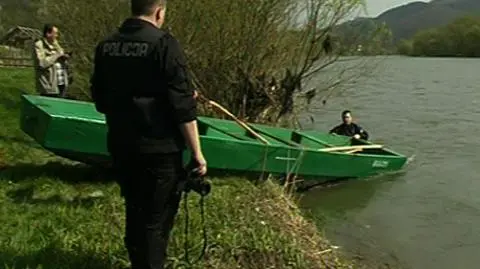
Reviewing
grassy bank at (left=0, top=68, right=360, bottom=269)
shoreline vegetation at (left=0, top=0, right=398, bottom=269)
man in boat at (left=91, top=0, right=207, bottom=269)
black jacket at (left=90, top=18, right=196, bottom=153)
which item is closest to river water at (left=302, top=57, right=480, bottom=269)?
shoreline vegetation at (left=0, top=0, right=398, bottom=269)

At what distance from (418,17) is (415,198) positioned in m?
124

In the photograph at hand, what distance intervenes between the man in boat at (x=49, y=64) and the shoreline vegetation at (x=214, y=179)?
882mm

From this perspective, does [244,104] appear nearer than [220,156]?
No

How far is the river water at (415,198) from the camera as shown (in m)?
9.15

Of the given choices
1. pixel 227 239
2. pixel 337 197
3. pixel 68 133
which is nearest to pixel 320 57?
pixel 337 197

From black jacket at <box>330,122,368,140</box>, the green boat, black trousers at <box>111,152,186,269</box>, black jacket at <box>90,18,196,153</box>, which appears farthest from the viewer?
black jacket at <box>330,122,368,140</box>

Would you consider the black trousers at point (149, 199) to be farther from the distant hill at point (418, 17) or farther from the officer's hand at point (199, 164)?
the distant hill at point (418, 17)

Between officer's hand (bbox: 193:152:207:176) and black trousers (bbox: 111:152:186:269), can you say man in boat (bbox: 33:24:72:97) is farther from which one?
officer's hand (bbox: 193:152:207:176)

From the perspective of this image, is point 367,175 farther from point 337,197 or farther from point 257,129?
point 257,129

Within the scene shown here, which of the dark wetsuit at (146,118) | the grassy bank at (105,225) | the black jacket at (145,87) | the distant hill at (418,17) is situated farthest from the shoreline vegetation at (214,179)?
the black jacket at (145,87)

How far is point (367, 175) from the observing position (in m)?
13.0

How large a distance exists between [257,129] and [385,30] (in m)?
4.79

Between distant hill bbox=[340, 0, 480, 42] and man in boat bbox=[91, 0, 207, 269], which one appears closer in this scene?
man in boat bbox=[91, 0, 207, 269]

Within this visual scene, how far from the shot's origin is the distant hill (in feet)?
53.9
